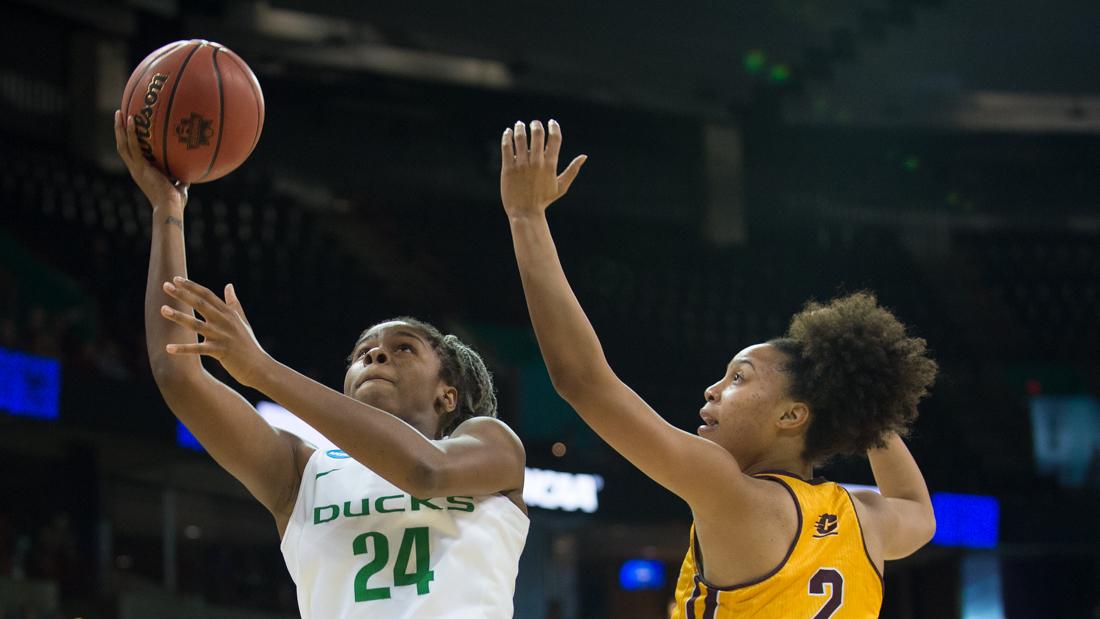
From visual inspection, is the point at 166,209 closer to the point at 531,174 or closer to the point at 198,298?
the point at 198,298

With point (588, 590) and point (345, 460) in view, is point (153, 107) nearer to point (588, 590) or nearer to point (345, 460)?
point (345, 460)

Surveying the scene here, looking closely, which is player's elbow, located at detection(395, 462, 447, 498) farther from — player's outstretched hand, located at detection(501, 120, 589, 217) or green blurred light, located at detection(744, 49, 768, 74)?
green blurred light, located at detection(744, 49, 768, 74)

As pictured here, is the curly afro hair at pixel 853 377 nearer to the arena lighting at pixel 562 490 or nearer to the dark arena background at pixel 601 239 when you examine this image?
the dark arena background at pixel 601 239

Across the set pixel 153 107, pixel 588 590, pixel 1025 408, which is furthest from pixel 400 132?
pixel 153 107

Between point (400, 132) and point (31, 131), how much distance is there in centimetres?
392

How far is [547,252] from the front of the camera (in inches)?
93.6

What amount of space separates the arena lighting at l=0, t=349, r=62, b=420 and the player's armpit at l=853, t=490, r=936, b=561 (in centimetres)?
762

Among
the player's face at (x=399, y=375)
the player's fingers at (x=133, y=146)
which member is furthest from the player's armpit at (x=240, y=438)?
the player's fingers at (x=133, y=146)

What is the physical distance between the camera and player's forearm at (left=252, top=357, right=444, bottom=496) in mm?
2367

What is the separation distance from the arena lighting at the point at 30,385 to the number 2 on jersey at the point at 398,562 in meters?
7.23

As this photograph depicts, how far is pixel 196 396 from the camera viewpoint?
268cm

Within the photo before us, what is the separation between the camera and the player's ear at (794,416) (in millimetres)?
2730

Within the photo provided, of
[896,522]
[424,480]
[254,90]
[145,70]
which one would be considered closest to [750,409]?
[896,522]

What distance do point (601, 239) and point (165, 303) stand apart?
11892 millimetres
